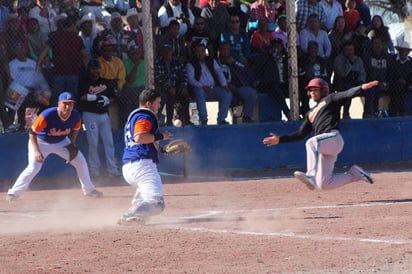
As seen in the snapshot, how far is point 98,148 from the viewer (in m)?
16.9

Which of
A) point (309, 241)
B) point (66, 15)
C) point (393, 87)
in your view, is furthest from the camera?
point (393, 87)

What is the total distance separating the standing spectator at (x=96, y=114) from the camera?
631 inches

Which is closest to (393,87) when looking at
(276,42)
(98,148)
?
(276,42)

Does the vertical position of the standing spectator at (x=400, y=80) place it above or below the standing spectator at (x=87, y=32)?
below

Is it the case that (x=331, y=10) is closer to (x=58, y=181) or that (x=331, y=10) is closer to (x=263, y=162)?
(x=263, y=162)

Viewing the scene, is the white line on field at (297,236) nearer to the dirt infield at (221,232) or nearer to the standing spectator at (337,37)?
the dirt infield at (221,232)

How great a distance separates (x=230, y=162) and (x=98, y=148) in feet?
8.75

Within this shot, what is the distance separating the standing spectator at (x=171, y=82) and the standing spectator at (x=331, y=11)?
3.84 meters

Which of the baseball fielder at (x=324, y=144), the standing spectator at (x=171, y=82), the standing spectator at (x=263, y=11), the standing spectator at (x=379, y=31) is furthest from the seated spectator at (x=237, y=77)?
the baseball fielder at (x=324, y=144)

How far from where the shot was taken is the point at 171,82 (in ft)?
55.5

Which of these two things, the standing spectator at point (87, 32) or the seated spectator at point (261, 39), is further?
the seated spectator at point (261, 39)

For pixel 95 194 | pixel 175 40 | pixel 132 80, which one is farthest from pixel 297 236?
pixel 175 40

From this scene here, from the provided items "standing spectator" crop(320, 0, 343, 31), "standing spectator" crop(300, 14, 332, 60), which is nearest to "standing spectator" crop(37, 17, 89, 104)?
"standing spectator" crop(300, 14, 332, 60)

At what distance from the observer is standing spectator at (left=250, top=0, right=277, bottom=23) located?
18891mm
